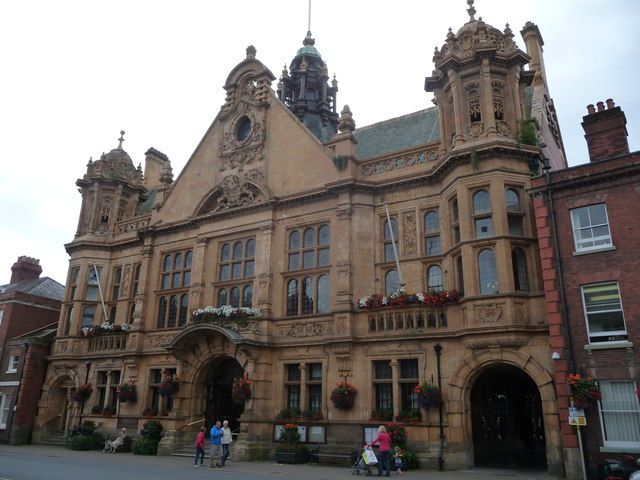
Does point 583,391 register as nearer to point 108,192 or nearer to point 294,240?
point 294,240

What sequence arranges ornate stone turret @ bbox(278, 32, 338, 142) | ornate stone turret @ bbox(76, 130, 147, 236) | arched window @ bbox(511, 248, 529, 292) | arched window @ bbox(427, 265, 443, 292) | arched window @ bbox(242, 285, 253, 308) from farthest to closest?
ornate stone turret @ bbox(278, 32, 338, 142), ornate stone turret @ bbox(76, 130, 147, 236), arched window @ bbox(242, 285, 253, 308), arched window @ bbox(427, 265, 443, 292), arched window @ bbox(511, 248, 529, 292)

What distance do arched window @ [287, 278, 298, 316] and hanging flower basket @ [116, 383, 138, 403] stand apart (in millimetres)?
9966

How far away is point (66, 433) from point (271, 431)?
14.7 metres

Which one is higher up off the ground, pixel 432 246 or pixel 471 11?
pixel 471 11

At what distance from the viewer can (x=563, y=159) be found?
32.3 meters

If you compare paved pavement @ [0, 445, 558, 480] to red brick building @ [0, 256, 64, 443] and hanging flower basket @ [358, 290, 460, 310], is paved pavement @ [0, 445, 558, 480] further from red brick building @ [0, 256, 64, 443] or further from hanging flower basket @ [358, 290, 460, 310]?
red brick building @ [0, 256, 64, 443]

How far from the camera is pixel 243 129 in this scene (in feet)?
106

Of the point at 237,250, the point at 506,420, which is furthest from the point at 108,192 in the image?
the point at 506,420

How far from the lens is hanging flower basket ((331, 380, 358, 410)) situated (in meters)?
22.7

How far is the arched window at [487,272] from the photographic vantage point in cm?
2106

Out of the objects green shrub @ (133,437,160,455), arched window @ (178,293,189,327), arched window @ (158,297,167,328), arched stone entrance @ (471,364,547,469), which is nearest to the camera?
arched stone entrance @ (471,364,547,469)

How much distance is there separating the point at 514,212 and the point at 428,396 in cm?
800

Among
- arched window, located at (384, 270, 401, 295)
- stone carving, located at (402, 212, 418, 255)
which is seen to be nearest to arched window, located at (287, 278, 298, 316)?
arched window, located at (384, 270, 401, 295)

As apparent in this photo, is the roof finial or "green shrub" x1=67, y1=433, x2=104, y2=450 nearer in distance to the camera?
the roof finial
